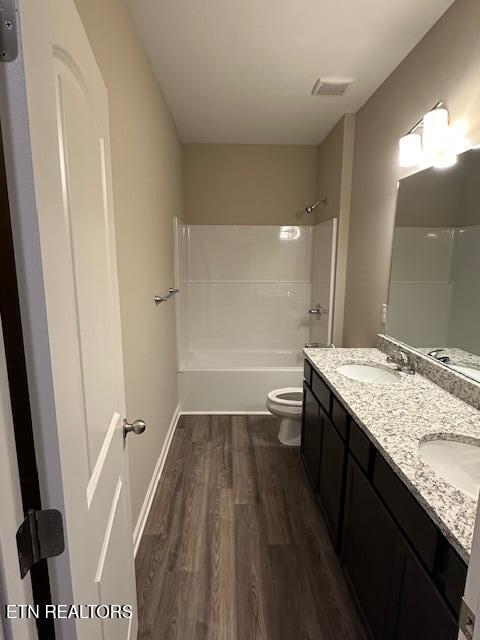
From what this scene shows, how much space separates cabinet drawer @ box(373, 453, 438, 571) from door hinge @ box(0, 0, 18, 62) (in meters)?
1.25

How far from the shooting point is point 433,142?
5.27 feet

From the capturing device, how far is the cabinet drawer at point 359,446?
1.27 meters

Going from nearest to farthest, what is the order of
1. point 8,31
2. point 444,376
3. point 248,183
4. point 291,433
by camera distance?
point 8,31 < point 444,376 < point 291,433 < point 248,183

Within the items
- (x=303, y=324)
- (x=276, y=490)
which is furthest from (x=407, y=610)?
(x=303, y=324)

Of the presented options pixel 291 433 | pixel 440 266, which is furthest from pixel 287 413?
pixel 440 266

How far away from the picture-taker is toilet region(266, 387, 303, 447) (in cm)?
261

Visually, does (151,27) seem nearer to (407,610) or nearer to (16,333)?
(16,333)

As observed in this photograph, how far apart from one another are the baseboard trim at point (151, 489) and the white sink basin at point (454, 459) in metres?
1.41

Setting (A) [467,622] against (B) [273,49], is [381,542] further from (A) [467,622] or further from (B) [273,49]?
(B) [273,49]

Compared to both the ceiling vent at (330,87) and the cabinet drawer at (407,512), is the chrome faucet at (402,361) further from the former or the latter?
the ceiling vent at (330,87)

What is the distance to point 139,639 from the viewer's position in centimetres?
130

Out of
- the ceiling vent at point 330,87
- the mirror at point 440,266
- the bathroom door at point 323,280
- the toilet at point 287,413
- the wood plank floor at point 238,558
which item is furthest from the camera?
the bathroom door at point 323,280

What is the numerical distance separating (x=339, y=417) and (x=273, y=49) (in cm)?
200

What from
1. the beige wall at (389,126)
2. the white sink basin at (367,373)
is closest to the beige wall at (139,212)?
the white sink basin at (367,373)
